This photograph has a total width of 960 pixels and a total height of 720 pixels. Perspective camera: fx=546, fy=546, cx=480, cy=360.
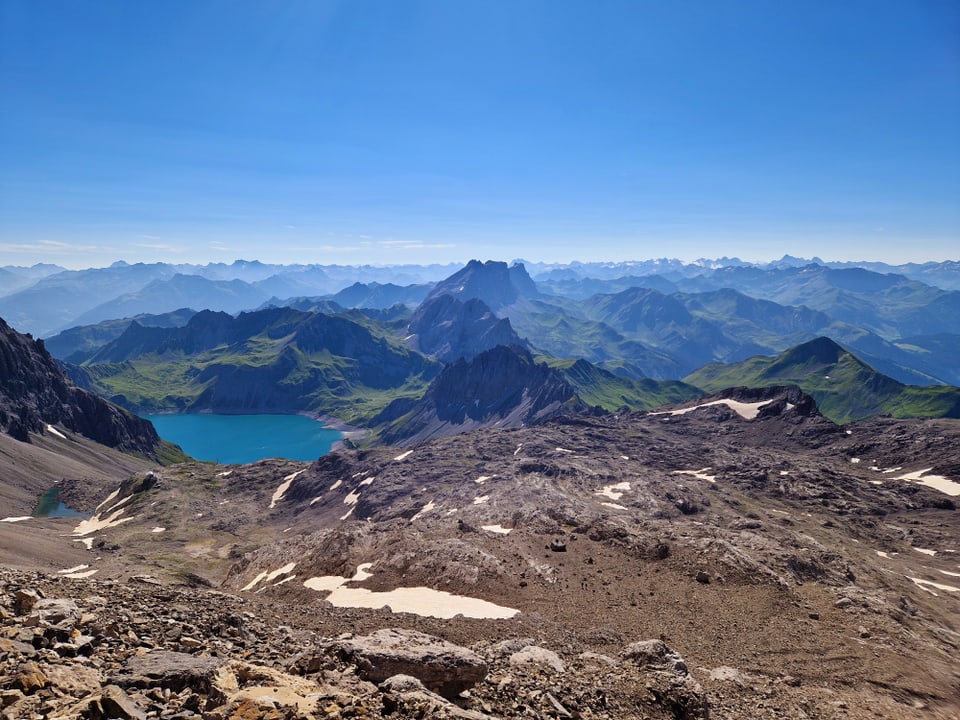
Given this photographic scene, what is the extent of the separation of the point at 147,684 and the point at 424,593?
91.1 feet

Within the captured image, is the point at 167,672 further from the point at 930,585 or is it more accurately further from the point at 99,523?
the point at 99,523

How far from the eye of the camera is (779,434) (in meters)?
180

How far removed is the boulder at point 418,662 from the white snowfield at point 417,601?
15016mm

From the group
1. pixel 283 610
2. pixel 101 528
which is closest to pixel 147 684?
pixel 283 610

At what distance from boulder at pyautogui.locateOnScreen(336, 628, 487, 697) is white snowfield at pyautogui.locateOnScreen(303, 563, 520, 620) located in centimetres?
1502

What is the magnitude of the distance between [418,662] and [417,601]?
20345 mm

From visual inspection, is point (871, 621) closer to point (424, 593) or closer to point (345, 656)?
point (424, 593)

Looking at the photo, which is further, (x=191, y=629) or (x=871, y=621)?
(x=871, y=621)

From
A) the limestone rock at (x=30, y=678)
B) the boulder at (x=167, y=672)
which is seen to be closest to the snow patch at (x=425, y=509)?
the boulder at (x=167, y=672)

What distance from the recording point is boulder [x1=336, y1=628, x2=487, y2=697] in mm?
21031

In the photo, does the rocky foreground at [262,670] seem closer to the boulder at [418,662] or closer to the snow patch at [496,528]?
the boulder at [418,662]

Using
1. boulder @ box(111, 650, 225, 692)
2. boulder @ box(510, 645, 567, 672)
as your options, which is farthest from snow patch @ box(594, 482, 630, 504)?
boulder @ box(111, 650, 225, 692)

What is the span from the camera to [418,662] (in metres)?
21.3

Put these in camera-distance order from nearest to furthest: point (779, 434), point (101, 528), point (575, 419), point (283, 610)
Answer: point (283, 610) → point (101, 528) → point (779, 434) → point (575, 419)
